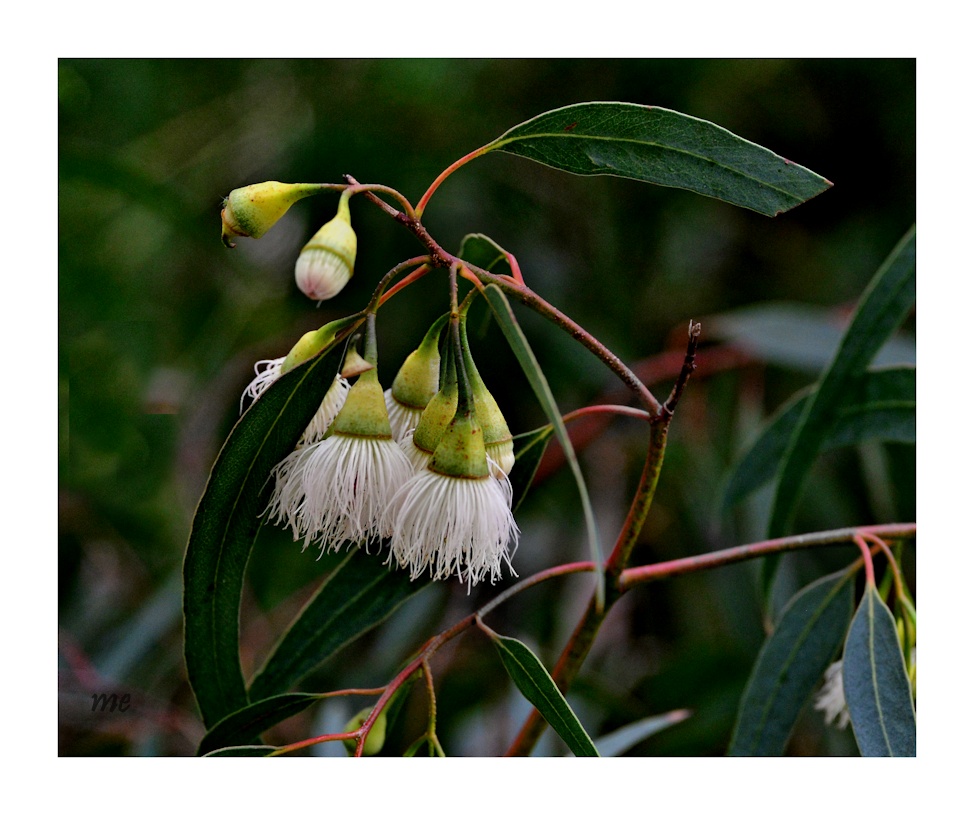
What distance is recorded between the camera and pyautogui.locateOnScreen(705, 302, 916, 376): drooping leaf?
1361 millimetres

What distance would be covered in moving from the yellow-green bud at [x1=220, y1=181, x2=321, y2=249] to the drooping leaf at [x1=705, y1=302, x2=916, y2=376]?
966mm

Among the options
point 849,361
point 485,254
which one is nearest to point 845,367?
point 849,361

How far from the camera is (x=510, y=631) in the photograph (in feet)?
4.38

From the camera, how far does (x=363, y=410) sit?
59 cm

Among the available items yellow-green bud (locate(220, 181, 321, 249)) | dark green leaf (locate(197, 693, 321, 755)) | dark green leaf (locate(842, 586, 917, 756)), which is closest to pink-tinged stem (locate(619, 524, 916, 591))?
dark green leaf (locate(842, 586, 917, 756))

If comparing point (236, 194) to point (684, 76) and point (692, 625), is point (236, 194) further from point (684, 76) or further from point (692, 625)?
point (692, 625)

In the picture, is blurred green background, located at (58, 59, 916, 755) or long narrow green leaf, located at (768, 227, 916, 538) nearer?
long narrow green leaf, located at (768, 227, 916, 538)

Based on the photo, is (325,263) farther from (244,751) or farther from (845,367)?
(845,367)

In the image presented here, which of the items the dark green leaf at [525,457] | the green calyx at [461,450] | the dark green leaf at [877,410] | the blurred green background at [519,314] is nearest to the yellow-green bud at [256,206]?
the green calyx at [461,450]

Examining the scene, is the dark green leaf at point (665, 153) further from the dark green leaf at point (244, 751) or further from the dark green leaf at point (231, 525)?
the dark green leaf at point (244, 751)

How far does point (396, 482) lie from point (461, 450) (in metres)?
0.06

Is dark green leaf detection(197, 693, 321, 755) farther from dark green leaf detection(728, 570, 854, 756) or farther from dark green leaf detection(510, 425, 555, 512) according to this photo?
dark green leaf detection(728, 570, 854, 756)
